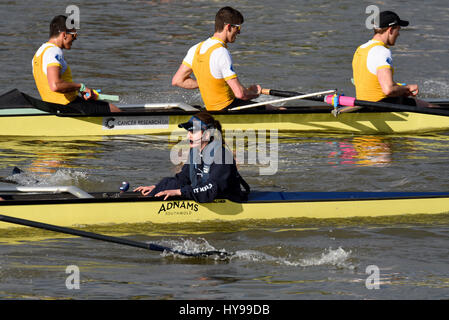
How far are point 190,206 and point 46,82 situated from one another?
4.80 meters

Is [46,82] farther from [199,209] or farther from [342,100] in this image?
[199,209]

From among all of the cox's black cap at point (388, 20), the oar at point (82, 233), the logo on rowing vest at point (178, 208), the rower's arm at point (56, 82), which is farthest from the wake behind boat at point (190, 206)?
the cox's black cap at point (388, 20)

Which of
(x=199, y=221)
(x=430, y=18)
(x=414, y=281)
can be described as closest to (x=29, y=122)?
(x=199, y=221)

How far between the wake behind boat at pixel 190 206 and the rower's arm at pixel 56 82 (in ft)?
12.0

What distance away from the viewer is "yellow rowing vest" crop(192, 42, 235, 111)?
44.7ft

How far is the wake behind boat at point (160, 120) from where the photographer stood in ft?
47.0

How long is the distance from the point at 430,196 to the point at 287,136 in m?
4.76

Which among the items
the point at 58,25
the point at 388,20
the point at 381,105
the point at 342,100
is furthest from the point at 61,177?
the point at 388,20

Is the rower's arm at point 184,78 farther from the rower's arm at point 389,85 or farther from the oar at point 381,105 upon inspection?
the rower's arm at point 389,85

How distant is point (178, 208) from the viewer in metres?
9.89

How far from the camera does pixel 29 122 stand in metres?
14.4
